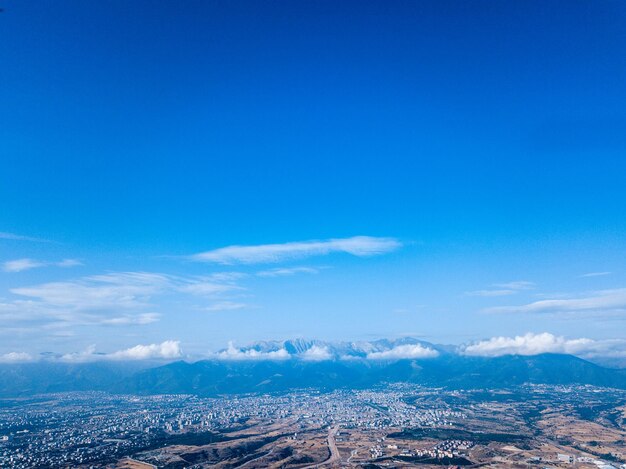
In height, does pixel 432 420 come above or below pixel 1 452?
below

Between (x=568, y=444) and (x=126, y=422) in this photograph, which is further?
(x=126, y=422)

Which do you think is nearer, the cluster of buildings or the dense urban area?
the dense urban area

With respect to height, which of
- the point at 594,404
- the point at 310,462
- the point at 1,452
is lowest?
the point at 594,404

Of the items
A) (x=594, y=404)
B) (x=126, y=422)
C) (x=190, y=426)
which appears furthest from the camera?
(x=594, y=404)

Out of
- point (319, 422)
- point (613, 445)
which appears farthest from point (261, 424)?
point (613, 445)

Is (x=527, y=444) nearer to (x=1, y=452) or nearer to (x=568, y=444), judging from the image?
(x=568, y=444)

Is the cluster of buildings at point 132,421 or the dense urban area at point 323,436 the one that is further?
the cluster of buildings at point 132,421

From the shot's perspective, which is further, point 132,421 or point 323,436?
point 132,421

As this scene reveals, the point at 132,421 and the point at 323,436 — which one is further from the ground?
the point at 132,421
